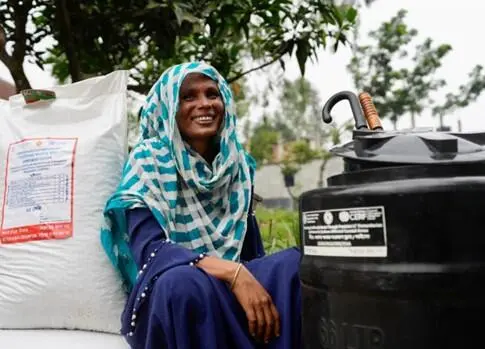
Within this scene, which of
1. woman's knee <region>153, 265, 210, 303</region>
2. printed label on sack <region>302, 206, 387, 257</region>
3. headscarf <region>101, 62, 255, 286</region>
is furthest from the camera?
headscarf <region>101, 62, 255, 286</region>

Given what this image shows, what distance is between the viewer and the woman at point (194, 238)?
4.02 ft

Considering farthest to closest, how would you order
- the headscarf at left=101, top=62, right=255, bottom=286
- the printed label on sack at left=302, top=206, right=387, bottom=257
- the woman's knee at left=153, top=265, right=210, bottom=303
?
the headscarf at left=101, top=62, right=255, bottom=286 < the woman's knee at left=153, top=265, right=210, bottom=303 < the printed label on sack at left=302, top=206, right=387, bottom=257

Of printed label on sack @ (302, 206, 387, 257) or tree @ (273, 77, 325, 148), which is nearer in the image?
printed label on sack @ (302, 206, 387, 257)

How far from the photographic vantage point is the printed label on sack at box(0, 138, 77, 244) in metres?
1.64

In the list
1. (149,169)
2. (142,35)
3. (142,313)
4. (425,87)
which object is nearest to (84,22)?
(142,35)

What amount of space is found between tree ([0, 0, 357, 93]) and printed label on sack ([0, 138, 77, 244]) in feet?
2.14

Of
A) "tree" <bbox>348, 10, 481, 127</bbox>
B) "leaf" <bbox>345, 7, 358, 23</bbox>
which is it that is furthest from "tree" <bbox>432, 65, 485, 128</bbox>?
"leaf" <bbox>345, 7, 358, 23</bbox>

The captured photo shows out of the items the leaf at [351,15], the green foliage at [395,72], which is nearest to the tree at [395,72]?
the green foliage at [395,72]

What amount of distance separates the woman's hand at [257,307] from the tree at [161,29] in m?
1.09

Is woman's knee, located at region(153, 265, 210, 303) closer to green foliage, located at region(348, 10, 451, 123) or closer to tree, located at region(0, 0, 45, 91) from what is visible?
tree, located at region(0, 0, 45, 91)

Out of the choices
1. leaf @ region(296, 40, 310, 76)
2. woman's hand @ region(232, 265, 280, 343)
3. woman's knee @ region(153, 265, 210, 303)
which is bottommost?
woman's hand @ region(232, 265, 280, 343)

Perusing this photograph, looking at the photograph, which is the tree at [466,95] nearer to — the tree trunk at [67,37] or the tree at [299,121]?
the tree at [299,121]

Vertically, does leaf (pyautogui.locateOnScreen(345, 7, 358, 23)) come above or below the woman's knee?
above

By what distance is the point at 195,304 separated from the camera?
1.21 meters
